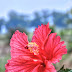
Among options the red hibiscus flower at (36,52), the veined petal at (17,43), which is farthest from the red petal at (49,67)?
the veined petal at (17,43)

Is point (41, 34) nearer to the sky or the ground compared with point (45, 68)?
nearer to the sky

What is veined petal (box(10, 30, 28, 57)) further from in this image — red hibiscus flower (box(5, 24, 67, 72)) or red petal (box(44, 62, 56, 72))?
red petal (box(44, 62, 56, 72))

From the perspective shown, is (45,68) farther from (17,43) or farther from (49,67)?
(17,43)

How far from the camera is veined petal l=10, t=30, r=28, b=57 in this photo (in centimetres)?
48

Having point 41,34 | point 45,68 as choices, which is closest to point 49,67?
point 45,68

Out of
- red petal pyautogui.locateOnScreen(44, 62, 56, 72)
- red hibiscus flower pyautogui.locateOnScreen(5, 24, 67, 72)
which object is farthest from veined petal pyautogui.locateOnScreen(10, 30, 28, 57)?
red petal pyautogui.locateOnScreen(44, 62, 56, 72)

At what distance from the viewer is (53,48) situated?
46 centimetres

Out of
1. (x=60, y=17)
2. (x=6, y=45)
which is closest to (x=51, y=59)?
(x=6, y=45)

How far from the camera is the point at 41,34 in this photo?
502 mm

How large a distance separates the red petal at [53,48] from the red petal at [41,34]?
0.06ft

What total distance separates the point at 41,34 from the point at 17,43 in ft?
0.30

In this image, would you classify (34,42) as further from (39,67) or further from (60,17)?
A: (60,17)

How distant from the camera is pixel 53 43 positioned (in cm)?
47

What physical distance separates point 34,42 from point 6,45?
21.8 ft
